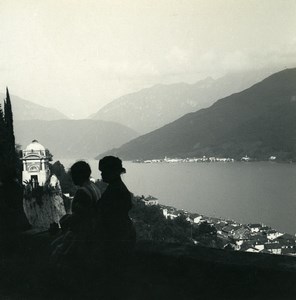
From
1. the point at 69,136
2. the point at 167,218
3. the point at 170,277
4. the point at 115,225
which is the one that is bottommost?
the point at 167,218

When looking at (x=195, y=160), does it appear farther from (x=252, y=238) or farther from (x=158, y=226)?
(x=158, y=226)

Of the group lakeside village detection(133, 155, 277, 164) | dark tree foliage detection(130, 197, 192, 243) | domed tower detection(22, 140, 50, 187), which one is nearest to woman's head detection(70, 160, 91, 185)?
domed tower detection(22, 140, 50, 187)

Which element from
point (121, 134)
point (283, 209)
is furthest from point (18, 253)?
point (121, 134)

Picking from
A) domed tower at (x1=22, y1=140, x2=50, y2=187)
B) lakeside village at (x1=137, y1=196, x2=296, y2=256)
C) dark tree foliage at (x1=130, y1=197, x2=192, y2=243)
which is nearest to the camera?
domed tower at (x1=22, y1=140, x2=50, y2=187)

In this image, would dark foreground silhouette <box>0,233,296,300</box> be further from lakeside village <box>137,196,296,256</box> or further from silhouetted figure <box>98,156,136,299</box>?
lakeside village <box>137,196,296,256</box>

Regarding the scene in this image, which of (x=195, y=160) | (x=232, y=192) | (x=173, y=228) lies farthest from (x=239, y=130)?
(x=173, y=228)

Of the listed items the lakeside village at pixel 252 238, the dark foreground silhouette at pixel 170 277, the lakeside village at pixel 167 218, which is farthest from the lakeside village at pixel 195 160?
the dark foreground silhouette at pixel 170 277

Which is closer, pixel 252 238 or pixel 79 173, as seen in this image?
pixel 79 173
